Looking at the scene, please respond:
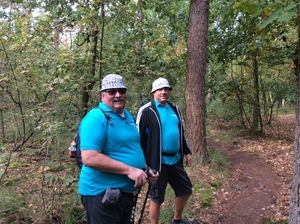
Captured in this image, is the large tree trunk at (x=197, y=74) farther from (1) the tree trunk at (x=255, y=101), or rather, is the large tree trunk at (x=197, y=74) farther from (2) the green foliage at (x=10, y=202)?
(1) the tree trunk at (x=255, y=101)

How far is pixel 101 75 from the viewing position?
567cm

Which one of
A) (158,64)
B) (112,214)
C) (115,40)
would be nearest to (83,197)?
(112,214)

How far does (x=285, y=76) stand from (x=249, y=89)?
4.72 feet

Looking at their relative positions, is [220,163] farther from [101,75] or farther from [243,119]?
[243,119]

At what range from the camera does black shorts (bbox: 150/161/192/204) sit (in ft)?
11.8

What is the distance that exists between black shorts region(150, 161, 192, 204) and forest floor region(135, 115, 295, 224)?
90cm

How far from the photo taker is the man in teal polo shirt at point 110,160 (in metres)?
2.19

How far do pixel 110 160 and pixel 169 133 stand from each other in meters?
1.50

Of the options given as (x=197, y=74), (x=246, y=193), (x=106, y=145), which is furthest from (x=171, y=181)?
(x=197, y=74)

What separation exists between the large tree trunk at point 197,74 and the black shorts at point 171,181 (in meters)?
2.54

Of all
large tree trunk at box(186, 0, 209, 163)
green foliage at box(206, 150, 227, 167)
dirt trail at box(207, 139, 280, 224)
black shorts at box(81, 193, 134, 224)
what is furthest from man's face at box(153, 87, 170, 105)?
green foliage at box(206, 150, 227, 167)

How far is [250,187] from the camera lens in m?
5.64

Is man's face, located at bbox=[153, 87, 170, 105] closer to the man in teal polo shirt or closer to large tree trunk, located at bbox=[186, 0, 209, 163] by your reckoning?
the man in teal polo shirt

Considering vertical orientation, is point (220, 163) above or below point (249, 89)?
below
